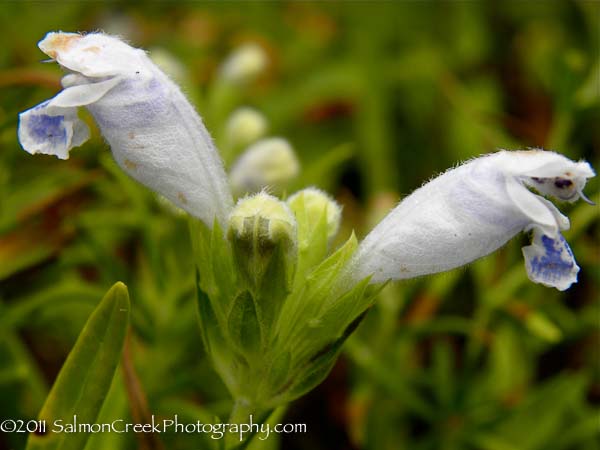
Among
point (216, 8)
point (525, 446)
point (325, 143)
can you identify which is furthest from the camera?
point (216, 8)

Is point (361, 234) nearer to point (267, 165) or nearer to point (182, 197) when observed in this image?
point (267, 165)

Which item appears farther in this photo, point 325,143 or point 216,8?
point 216,8

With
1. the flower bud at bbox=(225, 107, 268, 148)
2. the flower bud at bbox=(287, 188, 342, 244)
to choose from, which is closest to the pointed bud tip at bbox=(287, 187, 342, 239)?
the flower bud at bbox=(287, 188, 342, 244)

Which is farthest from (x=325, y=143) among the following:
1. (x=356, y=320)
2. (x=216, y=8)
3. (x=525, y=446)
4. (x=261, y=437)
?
(x=356, y=320)

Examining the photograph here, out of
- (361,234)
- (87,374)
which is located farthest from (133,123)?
(361,234)

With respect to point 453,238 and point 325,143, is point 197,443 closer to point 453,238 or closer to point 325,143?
point 453,238

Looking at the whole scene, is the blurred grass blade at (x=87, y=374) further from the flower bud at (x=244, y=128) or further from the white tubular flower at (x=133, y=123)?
the flower bud at (x=244, y=128)
